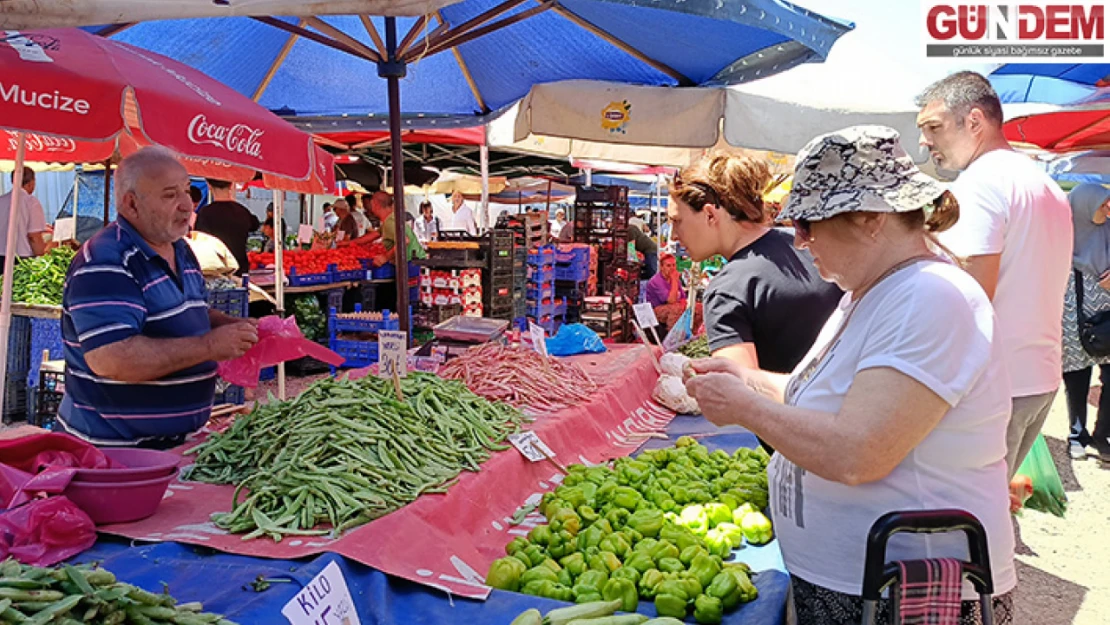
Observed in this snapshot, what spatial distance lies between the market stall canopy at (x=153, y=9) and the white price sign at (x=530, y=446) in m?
2.13

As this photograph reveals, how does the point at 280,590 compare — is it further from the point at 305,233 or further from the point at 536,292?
the point at 305,233

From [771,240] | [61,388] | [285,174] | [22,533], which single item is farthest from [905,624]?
[61,388]

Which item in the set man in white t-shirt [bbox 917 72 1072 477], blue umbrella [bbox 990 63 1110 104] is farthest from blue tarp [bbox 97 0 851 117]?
blue umbrella [bbox 990 63 1110 104]

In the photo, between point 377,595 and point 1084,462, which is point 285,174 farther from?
point 1084,462

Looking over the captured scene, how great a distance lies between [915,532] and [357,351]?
780 centimetres

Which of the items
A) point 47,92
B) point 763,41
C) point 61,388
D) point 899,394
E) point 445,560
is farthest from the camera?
point 763,41

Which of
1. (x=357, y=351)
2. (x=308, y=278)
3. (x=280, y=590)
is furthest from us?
(x=308, y=278)

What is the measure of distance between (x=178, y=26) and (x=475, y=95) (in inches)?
128

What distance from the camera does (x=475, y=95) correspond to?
908 cm

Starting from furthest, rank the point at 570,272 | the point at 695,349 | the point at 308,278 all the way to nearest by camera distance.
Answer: the point at 570,272 → the point at 308,278 → the point at 695,349

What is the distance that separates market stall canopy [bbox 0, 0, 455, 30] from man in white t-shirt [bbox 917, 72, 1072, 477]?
8.23 ft

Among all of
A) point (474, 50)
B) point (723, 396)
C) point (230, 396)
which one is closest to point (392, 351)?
point (723, 396)

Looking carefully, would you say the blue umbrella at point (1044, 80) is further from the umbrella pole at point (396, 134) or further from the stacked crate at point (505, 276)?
the umbrella pole at point (396, 134)

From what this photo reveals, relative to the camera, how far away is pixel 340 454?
10.0 ft
